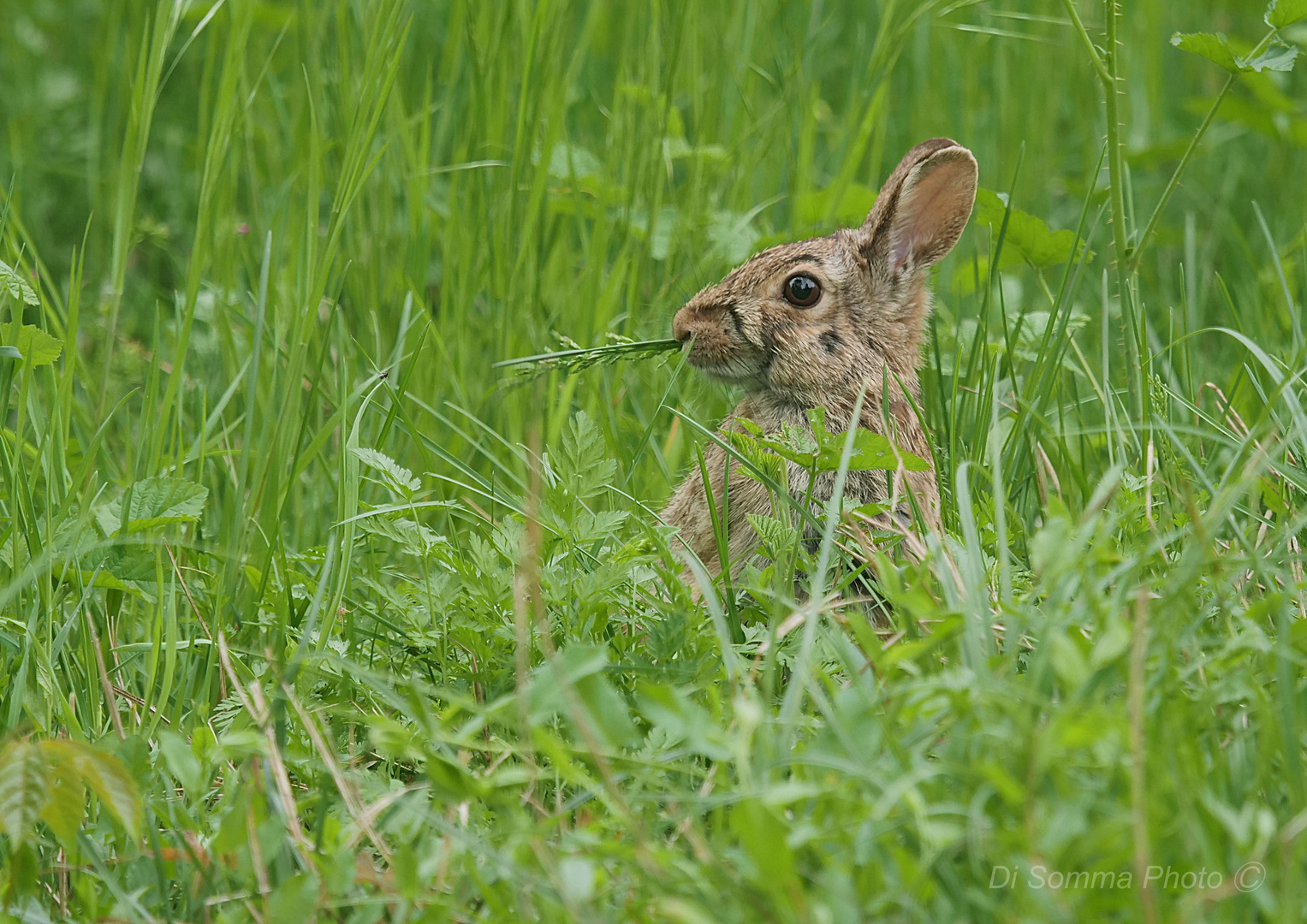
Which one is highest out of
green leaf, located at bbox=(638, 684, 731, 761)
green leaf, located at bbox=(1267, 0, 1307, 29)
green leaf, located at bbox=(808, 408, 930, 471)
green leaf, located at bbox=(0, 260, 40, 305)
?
green leaf, located at bbox=(1267, 0, 1307, 29)

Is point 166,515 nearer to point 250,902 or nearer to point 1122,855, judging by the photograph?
point 250,902

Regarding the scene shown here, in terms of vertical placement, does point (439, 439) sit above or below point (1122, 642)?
below

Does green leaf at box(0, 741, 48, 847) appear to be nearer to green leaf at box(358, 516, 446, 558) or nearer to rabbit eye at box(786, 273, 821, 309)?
green leaf at box(358, 516, 446, 558)

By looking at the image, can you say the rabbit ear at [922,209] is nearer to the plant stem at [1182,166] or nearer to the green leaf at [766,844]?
the plant stem at [1182,166]

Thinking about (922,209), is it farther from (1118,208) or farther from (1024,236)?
(1118,208)

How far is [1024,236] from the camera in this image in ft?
12.3

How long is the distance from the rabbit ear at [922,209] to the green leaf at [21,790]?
2571 mm

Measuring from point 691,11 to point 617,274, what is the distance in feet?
3.38

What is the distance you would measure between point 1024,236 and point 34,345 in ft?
8.17

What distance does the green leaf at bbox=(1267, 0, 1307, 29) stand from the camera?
3.01 m

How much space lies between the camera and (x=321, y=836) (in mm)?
2127

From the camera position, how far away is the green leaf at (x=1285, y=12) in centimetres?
301

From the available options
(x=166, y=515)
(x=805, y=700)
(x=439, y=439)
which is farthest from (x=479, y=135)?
(x=805, y=700)

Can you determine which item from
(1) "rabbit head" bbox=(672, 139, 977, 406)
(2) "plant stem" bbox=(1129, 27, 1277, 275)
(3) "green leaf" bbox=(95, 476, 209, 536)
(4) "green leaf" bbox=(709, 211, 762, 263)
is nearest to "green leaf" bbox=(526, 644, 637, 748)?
(3) "green leaf" bbox=(95, 476, 209, 536)
